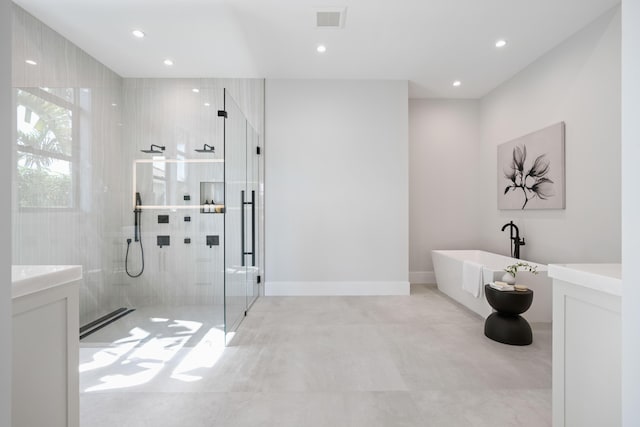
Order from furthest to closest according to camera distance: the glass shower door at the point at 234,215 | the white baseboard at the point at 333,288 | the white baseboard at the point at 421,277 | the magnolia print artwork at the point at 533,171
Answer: the white baseboard at the point at 421,277, the white baseboard at the point at 333,288, the magnolia print artwork at the point at 533,171, the glass shower door at the point at 234,215

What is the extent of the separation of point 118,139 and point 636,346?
10.4 feet

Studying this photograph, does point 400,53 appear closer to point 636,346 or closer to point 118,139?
point 118,139

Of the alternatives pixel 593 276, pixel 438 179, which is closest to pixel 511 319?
pixel 593 276

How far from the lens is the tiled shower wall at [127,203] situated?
239 centimetres

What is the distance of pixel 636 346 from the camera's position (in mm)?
708

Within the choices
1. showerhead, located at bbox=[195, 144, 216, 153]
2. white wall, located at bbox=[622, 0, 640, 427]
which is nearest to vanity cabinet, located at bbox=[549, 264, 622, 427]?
white wall, located at bbox=[622, 0, 640, 427]

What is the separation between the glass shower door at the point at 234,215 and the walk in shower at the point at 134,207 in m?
0.06

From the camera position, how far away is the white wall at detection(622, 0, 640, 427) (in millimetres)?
711

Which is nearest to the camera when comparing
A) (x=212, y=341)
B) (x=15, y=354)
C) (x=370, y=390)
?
(x=15, y=354)

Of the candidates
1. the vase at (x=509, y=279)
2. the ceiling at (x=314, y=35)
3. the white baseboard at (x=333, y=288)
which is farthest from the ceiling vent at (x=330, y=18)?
the white baseboard at (x=333, y=288)

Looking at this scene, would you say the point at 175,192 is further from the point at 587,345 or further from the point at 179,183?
the point at 587,345

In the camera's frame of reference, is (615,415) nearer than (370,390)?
Yes

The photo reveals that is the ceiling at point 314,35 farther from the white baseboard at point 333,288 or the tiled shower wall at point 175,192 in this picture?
the white baseboard at point 333,288

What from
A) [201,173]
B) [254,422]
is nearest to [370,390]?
[254,422]
